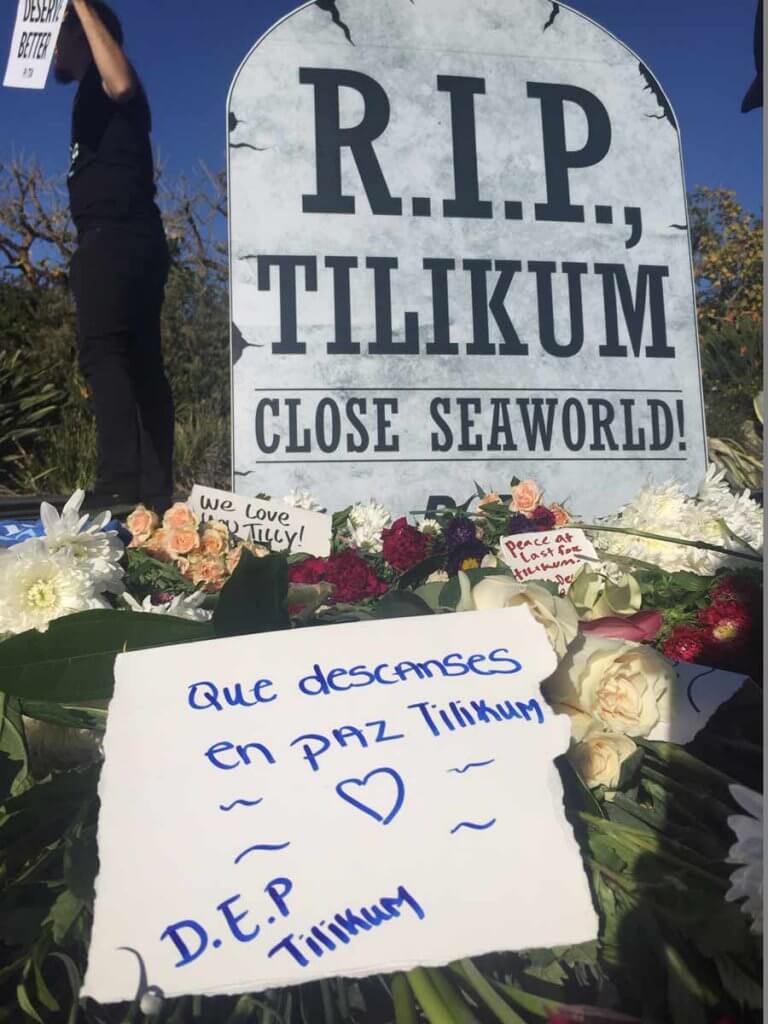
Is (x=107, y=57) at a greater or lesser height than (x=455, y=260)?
greater

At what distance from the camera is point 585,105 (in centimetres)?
196

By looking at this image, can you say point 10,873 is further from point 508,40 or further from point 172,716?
point 508,40

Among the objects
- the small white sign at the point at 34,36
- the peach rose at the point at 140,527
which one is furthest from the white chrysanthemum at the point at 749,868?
the small white sign at the point at 34,36

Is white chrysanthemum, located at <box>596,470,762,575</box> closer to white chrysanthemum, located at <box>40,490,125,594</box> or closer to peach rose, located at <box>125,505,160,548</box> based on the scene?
white chrysanthemum, located at <box>40,490,125,594</box>

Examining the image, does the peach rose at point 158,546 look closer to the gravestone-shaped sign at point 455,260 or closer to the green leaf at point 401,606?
the gravestone-shaped sign at point 455,260

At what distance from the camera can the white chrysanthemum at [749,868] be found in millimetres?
355

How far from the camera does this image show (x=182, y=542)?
4.01ft

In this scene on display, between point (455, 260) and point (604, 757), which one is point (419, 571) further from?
point (455, 260)

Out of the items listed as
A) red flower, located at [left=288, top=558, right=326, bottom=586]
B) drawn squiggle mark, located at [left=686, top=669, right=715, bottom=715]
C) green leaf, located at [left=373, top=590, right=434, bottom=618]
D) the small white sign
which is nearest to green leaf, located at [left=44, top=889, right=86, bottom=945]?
green leaf, located at [left=373, top=590, right=434, bottom=618]

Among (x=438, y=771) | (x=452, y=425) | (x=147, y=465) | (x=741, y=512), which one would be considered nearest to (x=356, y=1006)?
(x=438, y=771)

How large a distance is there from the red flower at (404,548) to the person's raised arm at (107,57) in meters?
1.25

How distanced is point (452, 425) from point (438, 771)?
152 cm

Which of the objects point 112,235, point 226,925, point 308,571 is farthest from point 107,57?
point 226,925

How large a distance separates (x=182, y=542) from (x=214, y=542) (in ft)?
0.16
